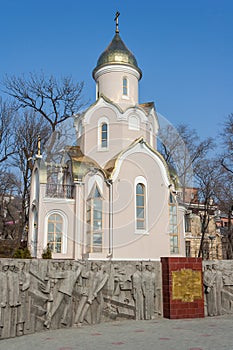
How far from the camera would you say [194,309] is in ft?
32.3

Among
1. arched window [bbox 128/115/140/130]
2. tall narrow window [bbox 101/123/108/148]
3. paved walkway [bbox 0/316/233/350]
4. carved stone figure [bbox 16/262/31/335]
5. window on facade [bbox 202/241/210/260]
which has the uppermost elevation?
arched window [bbox 128/115/140/130]

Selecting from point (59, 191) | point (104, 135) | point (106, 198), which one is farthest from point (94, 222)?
point (104, 135)

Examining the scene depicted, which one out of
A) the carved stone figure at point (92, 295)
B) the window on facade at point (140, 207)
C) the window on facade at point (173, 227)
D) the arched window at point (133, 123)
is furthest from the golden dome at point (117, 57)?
the carved stone figure at point (92, 295)

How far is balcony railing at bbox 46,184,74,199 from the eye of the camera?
16.4 metres

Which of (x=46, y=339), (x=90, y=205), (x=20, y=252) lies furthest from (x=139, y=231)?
(x=46, y=339)

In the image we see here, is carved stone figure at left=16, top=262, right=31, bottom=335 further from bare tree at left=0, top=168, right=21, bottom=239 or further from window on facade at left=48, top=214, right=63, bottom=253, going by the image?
bare tree at left=0, top=168, right=21, bottom=239

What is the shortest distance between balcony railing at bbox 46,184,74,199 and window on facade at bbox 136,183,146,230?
294 cm

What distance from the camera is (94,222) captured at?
50.2 feet

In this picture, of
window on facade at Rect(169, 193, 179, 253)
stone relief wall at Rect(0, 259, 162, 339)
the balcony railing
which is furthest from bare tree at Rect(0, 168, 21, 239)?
stone relief wall at Rect(0, 259, 162, 339)

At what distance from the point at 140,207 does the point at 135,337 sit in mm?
8926

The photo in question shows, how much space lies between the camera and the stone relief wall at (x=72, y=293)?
7805 mm

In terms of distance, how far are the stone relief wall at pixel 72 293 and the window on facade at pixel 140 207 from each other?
5.94 m

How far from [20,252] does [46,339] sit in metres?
5.86

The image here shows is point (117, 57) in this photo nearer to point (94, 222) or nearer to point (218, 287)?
point (94, 222)
